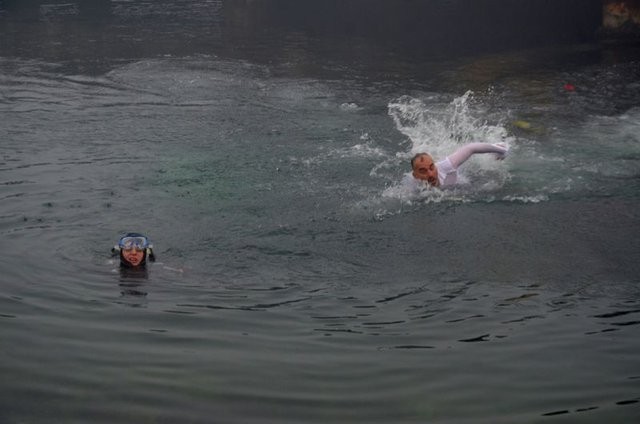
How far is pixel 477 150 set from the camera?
10.2m

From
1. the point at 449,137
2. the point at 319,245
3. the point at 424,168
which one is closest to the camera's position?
the point at 319,245

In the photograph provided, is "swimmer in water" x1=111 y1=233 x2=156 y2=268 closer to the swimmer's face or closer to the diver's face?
the diver's face

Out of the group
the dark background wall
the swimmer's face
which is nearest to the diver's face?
the swimmer's face

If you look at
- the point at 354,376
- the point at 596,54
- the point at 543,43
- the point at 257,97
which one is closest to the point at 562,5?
the point at 543,43

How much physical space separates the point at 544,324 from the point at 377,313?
1.42 meters

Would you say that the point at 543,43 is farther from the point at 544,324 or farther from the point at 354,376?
the point at 354,376

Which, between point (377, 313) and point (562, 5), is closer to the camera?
point (377, 313)

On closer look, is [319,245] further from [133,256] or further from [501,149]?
[501,149]

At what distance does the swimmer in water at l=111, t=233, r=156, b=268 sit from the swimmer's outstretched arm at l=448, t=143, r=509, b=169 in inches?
167

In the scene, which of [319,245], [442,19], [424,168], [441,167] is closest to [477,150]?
[441,167]

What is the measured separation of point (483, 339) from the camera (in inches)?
255

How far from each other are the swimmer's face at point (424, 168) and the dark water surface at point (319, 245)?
299mm

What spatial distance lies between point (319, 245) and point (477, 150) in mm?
2712

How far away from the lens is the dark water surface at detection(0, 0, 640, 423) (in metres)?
5.56
